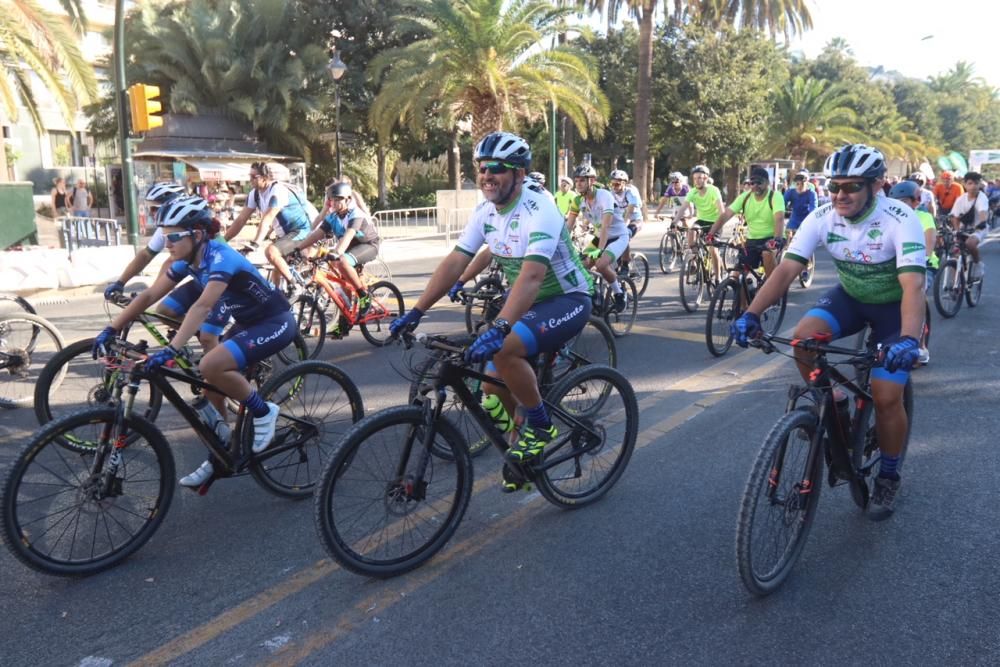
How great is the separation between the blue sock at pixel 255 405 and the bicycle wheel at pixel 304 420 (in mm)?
149

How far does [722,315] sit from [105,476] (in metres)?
6.38

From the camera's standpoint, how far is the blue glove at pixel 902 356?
3.37 m

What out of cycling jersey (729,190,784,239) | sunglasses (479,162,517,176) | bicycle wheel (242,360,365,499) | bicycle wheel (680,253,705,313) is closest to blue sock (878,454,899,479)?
sunglasses (479,162,517,176)

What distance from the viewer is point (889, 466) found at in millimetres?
4156

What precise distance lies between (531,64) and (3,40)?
13052 mm

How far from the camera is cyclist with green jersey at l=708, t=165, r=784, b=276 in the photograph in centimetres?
929

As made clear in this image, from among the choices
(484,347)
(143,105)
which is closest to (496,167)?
(484,347)

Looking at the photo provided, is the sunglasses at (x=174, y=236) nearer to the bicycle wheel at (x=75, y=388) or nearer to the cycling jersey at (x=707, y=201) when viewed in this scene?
the bicycle wheel at (x=75, y=388)

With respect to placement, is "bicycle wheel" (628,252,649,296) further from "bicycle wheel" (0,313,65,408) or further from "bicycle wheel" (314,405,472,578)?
"bicycle wheel" (314,405,472,578)

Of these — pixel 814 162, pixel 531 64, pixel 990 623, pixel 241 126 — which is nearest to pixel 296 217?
pixel 990 623

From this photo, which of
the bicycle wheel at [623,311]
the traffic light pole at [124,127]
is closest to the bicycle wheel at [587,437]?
the bicycle wheel at [623,311]

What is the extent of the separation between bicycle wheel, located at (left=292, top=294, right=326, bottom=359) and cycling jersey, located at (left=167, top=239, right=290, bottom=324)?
11.7ft

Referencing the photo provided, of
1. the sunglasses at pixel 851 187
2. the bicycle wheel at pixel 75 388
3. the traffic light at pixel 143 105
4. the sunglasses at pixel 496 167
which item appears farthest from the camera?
the traffic light at pixel 143 105

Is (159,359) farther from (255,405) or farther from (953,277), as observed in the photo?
(953,277)
